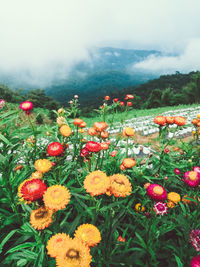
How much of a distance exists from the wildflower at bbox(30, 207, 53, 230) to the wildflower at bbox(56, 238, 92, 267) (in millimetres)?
171

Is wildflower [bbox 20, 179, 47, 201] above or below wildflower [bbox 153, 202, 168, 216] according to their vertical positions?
above

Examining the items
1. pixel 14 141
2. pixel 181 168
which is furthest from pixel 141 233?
pixel 14 141

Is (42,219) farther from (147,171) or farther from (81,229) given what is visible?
(147,171)

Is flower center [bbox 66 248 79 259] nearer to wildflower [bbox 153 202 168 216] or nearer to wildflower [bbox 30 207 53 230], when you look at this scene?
wildflower [bbox 30 207 53 230]

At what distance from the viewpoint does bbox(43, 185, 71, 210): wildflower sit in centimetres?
71

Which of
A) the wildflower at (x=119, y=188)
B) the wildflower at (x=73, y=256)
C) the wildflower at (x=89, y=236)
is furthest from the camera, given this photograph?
the wildflower at (x=119, y=188)

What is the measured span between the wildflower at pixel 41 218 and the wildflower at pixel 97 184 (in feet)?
0.69

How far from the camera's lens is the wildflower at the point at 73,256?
57 cm

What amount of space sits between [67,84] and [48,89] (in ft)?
68.1

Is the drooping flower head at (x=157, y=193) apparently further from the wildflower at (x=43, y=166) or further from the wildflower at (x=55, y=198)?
the wildflower at (x=43, y=166)

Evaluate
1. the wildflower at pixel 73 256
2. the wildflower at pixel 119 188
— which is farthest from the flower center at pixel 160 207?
the wildflower at pixel 73 256

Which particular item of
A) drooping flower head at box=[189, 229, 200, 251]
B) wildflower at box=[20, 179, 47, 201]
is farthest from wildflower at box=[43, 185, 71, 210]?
drooping flower head at box=[189, 229, 200, 251]

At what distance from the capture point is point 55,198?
722 mm

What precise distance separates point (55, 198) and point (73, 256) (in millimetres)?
228
